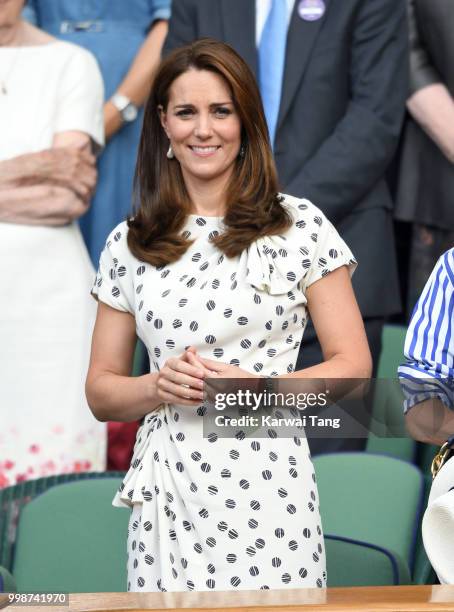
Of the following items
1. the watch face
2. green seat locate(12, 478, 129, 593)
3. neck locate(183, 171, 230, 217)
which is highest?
the watch face

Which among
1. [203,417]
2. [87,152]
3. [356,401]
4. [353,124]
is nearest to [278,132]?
[353,124]

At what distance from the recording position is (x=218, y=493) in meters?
2.67

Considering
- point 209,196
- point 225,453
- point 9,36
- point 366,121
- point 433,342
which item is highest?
point 9,36

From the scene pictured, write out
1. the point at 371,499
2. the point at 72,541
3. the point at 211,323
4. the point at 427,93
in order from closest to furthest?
the point at 211,323 → the point at 72,541 → the point at 371,499 → the point at 427,93

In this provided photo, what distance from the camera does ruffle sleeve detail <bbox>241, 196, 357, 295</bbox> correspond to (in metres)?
2.75

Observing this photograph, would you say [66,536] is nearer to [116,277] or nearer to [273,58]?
[116,277]

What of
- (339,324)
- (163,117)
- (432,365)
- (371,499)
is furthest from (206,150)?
(371,499)

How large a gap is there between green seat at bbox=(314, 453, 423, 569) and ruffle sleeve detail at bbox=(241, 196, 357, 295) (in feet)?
3.05

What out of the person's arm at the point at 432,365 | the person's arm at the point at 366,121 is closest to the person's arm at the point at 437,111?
the person's arm at the point at 366,121

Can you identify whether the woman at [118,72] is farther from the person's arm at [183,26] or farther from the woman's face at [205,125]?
the woman's face at [205,125]

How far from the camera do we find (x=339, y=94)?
4.32 metres

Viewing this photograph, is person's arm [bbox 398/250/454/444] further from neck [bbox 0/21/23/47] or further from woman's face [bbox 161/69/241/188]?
neck [bbox 0/21/23/47]

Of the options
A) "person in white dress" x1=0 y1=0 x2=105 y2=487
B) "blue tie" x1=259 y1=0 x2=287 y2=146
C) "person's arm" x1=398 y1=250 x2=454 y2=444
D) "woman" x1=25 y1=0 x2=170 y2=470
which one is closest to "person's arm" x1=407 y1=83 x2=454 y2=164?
"blue tie" x1=259 y1=0 x2=287 y2=146

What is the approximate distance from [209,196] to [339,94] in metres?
1.50
